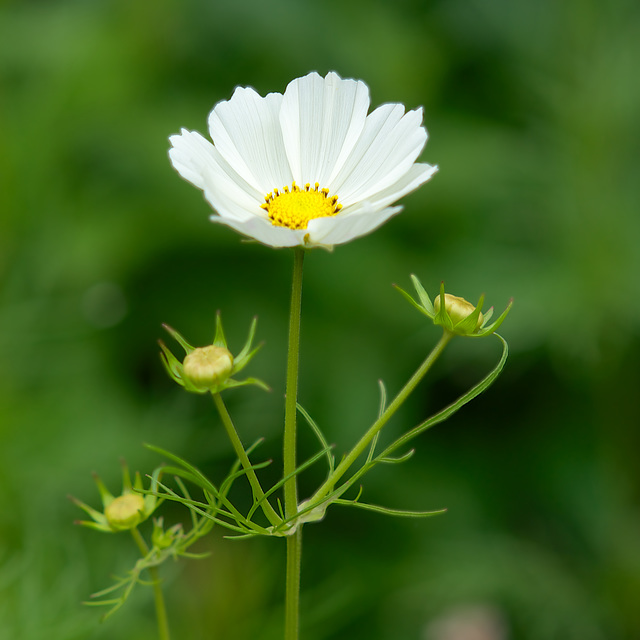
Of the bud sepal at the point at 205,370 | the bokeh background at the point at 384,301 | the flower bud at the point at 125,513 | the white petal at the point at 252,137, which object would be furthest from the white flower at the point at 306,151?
the bokeh background at the point at 384,301

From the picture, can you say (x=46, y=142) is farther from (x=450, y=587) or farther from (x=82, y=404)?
(x=450, y=587)

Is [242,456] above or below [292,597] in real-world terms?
above

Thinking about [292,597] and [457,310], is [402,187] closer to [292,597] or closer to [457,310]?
[457,310]

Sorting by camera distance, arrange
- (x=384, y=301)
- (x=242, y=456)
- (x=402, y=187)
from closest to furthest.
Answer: (x=242, y=456) < (x=402, y=187) < (x=384, y=301)

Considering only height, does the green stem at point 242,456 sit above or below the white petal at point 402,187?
below

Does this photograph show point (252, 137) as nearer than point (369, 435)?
No

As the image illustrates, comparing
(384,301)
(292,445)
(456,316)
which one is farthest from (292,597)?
(384,301)

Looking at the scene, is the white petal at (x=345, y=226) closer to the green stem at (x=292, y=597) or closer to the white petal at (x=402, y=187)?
the white petal at (x=402, y=187)

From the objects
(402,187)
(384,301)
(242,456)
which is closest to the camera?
(242,456)
